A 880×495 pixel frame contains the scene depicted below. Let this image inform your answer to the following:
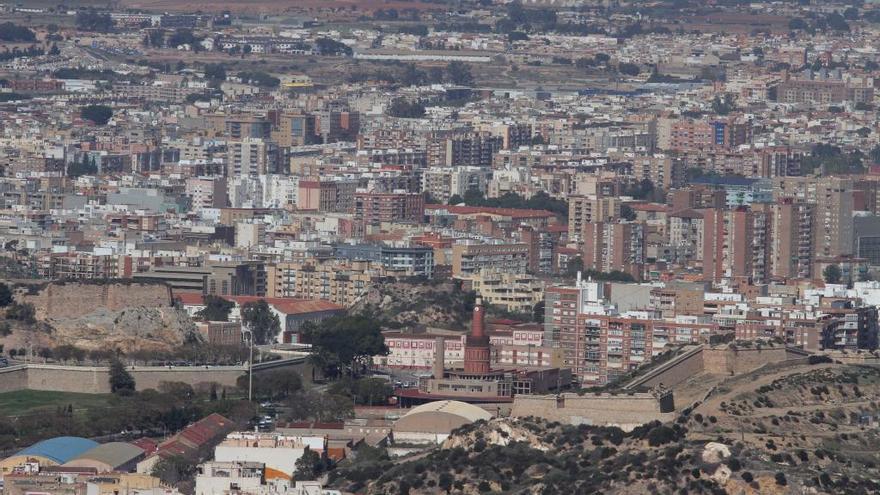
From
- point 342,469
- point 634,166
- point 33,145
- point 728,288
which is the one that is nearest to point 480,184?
point 634,166

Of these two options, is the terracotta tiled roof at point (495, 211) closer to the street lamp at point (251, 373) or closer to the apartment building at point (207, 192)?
the apartment building at point (207, 192)

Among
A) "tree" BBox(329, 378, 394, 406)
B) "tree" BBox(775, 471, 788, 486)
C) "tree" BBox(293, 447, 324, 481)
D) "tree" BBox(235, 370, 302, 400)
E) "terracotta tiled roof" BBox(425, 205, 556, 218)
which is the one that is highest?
"tree" BBox(775, 471, 788, 486)

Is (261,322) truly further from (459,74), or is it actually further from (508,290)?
(459,74)

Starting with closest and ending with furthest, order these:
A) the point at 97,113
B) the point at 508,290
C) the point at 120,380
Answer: the point at 120,380, the point at 508,290, the point at 97,113

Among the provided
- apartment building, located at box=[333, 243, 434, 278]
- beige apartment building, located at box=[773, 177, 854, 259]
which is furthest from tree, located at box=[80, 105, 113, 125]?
apartment building, located at box=[333, 243, 434, 278]

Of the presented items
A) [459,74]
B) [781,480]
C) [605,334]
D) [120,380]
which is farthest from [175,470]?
[459,74]

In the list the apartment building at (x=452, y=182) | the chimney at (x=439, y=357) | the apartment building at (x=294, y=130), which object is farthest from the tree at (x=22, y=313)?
the apartment building at (x=294, y=130)

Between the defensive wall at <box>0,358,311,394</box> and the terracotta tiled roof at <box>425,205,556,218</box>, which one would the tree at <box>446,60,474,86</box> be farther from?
the defensive wall at <box>0,358,311,394</box>
